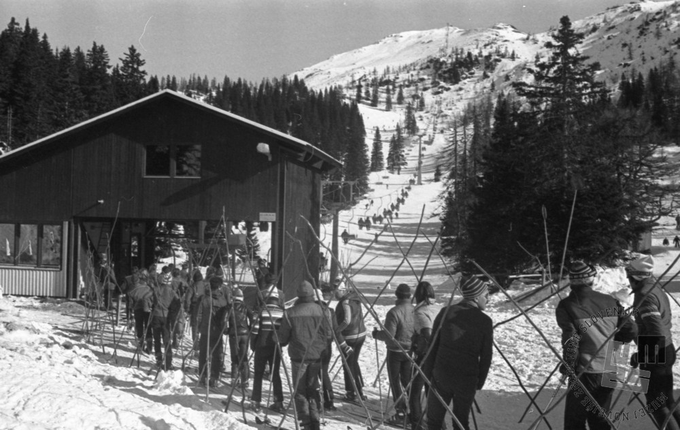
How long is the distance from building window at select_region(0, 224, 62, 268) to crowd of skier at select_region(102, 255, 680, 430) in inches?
432

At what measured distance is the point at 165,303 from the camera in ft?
30.4

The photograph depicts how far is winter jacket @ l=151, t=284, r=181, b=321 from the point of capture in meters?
9.17

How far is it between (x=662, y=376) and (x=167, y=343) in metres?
6.66

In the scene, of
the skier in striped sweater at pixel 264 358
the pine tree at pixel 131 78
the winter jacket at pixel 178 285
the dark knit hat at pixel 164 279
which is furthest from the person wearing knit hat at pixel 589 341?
the pine tree at pixel 131 78

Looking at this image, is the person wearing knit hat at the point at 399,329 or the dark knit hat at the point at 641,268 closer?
the dark knit hat at the point at 641,268

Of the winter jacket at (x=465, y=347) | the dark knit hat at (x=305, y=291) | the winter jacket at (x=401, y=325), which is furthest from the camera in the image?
the winter jacket at (x=401, y=325)

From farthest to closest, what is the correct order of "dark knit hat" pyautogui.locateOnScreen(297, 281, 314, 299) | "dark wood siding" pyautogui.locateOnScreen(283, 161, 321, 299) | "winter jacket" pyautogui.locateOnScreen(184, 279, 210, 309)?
"dark wood siding" pyautogui.locateOnScreen(283, 161, 321, 299)
"winter jacket" pyautogui.locateOnScreen(184, 279, 210, 309)
"dark knit hat" pyautogui.locateOnScreen(297, 281, 314, 299)

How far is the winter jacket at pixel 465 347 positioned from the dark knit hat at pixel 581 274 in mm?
679

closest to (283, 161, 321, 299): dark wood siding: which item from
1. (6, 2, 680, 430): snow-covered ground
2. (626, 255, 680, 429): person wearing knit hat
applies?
(6, 2, 680, 430): snow-covered ground

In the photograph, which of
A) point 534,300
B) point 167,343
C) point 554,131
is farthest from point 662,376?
point 554,131

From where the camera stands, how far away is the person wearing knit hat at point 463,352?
4.53m

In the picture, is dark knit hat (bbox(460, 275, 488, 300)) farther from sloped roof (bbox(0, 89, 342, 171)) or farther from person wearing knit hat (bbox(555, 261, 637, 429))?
sloped roof (bbox(0, 89, 342, 171))

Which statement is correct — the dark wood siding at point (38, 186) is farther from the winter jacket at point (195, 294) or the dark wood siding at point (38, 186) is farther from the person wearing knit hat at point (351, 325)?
the person wearing knit hat at point (351, 325)

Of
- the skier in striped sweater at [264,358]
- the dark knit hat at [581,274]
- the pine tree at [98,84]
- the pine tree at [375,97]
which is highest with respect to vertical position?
the pine tree at [375,97]
